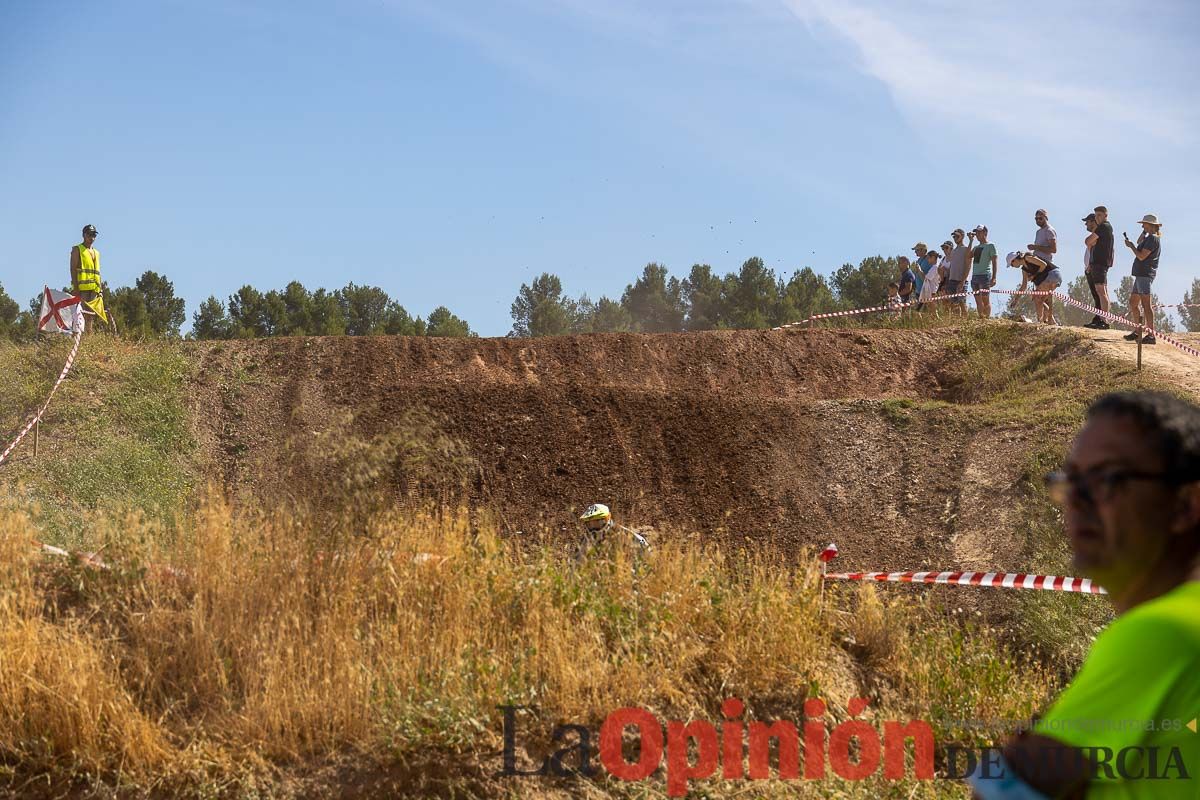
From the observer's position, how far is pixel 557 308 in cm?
5366

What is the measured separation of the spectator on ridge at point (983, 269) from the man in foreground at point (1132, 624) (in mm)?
18422

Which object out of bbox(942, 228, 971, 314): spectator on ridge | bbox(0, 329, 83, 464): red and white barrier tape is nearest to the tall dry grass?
bbox(0, 329, 83, 464): red and white barrier tape

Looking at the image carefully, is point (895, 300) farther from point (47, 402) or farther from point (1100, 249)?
point (47, 402)

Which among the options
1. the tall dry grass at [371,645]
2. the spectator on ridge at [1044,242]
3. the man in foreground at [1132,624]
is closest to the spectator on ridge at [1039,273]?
the spectator on ridge at [1044,242]

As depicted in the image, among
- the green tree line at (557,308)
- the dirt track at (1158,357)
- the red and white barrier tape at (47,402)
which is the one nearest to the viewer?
the red and white barrier tape at (47,402)

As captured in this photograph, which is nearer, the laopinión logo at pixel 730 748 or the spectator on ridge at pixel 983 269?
the laopinión logo at pixel 730 748

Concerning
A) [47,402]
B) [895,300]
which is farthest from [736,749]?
[895,300]

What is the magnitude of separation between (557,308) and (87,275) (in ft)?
120

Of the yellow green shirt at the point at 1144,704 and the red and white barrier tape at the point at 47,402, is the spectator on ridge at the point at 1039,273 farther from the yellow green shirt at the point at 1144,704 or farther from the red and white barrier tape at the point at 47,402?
the yellow green shirt at the point at 1144,704

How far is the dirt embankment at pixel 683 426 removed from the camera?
13.3 metres

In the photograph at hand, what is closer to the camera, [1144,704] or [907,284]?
[1144,704]

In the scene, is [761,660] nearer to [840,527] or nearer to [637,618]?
[637,618]

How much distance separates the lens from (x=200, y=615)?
23.5 feet

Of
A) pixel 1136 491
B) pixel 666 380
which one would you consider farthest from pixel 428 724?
pixel 666 380
